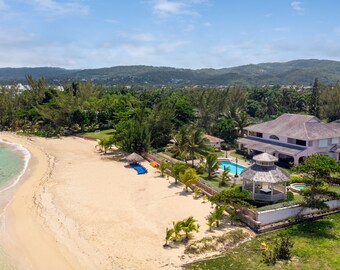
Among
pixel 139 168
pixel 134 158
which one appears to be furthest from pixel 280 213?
Answer: pixel 134 158

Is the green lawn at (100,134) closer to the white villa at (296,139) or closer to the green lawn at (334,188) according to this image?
the white villa at (296,139)

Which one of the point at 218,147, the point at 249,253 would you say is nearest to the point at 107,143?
the point at 218,147

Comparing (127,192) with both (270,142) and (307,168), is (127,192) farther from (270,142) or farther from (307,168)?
(270,142)

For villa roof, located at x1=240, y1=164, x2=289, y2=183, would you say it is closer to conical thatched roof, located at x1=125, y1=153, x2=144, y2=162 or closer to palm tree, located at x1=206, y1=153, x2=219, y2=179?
palm tree, located at x1=206, y1=153, x2=219, y2=179

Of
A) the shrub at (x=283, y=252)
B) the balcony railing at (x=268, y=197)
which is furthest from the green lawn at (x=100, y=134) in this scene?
the shrub at (x=283, y=252)

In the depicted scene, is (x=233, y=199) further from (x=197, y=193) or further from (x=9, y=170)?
(x=9, y=170)

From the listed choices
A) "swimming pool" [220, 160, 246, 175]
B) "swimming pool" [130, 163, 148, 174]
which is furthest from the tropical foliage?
"swimming pool" [220, 160, 246, 175]
